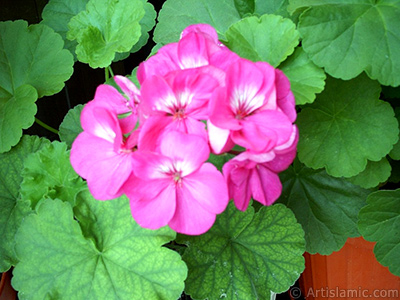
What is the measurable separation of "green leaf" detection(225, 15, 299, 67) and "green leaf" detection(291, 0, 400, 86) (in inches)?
1.1

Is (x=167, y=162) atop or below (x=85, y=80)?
atop

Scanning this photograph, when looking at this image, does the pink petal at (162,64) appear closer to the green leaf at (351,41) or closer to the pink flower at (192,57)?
the pink flower at (192,57)

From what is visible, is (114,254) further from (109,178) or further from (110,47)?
(110,47)

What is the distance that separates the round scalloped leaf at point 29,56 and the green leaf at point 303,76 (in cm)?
54

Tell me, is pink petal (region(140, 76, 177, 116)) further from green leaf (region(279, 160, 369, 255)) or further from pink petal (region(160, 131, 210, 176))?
green leaf (region(279, 160, 369, 255))

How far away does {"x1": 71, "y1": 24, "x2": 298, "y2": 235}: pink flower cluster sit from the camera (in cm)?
65

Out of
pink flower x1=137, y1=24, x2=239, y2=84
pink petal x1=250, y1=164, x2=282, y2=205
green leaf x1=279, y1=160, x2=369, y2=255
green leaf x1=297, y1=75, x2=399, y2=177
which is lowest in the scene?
green leaf x1=279, y1=160, x2=369, y2=255

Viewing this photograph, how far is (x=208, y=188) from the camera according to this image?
682 millimetres

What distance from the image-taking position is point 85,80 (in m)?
1.75

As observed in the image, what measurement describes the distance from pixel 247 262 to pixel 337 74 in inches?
16.2

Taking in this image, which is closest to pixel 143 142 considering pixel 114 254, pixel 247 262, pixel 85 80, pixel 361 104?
pixel 114 254

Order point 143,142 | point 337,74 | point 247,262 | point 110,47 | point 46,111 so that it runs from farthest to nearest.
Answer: point 46,111, point 110,47, point 247,262, point 337,74, point 143,142

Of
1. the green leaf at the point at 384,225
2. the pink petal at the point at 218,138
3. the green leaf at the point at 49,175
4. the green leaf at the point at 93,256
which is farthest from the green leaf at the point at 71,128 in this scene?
the green leaf at the point at 384,225

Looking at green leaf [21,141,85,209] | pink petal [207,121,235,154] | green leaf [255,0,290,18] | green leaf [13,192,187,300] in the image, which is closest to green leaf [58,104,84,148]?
green leaf [21,141,85,209]
